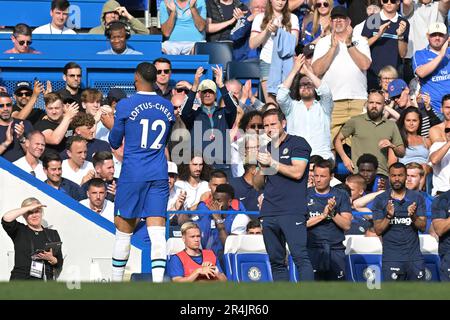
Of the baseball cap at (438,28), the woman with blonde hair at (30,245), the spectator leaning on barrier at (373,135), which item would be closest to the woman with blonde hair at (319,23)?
the baseball cap at (438,28)

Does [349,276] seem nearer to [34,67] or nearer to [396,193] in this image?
[396,193]

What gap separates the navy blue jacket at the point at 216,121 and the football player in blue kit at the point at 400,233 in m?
2.79

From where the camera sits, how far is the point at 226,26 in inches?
690

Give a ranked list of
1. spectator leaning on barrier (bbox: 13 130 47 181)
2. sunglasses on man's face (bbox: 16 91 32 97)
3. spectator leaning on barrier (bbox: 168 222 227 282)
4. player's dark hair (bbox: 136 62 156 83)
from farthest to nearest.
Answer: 1. sunglasses on man's face (bbox: 16 91 32 97)
2. spectator leaning on barrier (bbox: 13 130 47 181)
3. spectator leaning on barrier (bbox: 168 222 227 282)
4. player's dark hair (bbox: 136 62 156 83)

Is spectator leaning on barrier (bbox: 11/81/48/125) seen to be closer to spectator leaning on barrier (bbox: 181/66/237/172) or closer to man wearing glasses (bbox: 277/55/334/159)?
spectator leaning on barrier (bbox: 181/66/237/172)

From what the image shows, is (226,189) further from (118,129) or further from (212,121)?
(118,129)

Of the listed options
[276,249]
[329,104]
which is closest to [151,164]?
[276,249]

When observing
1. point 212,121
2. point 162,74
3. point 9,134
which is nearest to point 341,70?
point 212,121

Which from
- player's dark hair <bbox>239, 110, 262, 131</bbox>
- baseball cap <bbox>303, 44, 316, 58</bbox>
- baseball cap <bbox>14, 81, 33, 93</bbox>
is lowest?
player's dark hair <bbox>239, 110, 262, 131</bbox>

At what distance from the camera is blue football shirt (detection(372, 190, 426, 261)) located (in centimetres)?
1253

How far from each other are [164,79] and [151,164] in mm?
4303

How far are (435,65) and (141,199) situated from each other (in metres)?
6.46

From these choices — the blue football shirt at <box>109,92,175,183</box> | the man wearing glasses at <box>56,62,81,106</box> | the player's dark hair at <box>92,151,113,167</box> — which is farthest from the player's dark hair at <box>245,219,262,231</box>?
the man wearing glasses at <box>56,62,81,106</box>

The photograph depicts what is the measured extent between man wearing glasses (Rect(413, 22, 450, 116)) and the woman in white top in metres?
1.65
